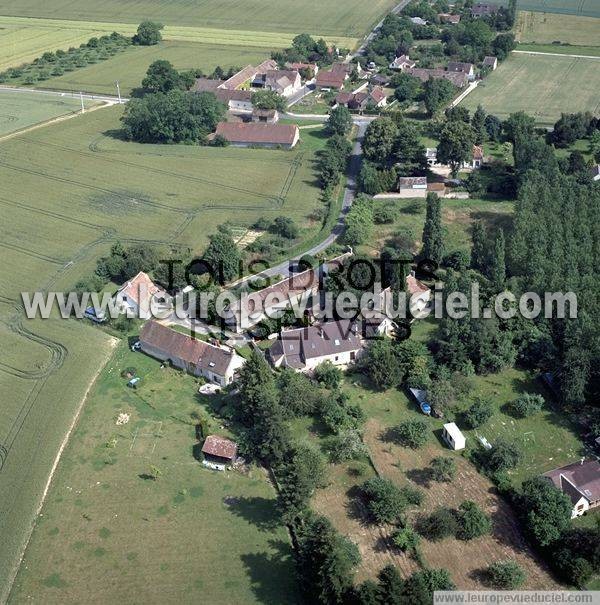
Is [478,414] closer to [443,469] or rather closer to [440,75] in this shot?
[443,469]

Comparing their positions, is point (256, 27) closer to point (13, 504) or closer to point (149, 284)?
point (149, 284)

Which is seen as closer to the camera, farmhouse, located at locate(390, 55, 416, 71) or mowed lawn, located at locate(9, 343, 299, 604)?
mowed lawn, located at locate(9, 343, 299, 604)

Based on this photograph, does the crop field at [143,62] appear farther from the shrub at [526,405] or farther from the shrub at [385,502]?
the shrub at [385,502]

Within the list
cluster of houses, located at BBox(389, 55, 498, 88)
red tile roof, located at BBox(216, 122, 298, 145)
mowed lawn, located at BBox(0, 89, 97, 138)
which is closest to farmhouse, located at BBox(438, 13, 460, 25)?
cluster of houses, located at BBox(389, 55, 498, 88)

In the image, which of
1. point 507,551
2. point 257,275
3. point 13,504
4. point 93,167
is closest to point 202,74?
point 93,167

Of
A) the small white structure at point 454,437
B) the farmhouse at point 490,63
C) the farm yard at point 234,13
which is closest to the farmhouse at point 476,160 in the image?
the farmhouse at point 490,63

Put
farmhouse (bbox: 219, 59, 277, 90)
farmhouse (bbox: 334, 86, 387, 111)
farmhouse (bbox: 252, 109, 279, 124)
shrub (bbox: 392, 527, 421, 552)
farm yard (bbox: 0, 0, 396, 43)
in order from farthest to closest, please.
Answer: farm yard (bbox: 0, 0, 396, 43) → farmhouse (bbox: 219, 59, 277, 90) → farmhouse (bbox: 334, 86, 387, 111) → farmhouse (bbox: 252, 109, 279, 124) → shrub (bbox: 392, 527, 421, 552)

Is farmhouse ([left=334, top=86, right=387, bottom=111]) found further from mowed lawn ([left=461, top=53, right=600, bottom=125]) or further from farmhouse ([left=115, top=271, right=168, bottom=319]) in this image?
farmhouse ([left=115, top=271, right=168, bottom=319])

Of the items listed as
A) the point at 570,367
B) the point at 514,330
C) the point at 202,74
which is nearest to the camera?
the point at 570,367
